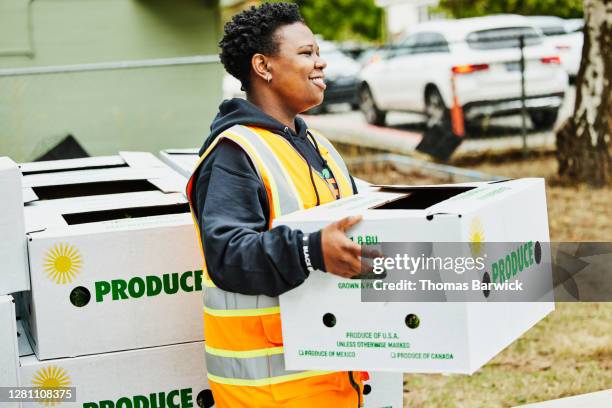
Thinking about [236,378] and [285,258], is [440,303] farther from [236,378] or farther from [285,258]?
[236,378]

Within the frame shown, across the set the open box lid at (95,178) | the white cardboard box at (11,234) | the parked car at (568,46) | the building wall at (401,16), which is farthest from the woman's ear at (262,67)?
the building wall at (401,16)

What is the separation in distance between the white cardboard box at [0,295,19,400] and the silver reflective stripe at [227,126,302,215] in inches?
33.1

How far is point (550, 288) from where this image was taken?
9.07ft

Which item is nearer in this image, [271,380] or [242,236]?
[242,236]

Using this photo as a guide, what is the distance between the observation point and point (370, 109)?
14445 millimetres

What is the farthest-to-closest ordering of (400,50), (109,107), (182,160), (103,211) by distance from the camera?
(400,50), (109,107), (182,160), (103,211)

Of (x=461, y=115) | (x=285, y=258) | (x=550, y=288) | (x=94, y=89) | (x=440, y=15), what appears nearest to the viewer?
(x=285, y=258)

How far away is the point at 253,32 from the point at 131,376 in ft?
3.68

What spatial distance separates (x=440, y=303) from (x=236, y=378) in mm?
604

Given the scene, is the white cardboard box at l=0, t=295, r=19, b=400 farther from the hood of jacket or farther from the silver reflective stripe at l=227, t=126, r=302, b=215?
the silver reflective stripe at l=227, t=126, r=302, b=215

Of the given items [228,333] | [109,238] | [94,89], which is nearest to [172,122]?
[94,89]

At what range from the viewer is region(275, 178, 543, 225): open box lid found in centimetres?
233

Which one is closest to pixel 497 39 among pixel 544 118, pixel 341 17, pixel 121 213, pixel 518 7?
pixel 544 118

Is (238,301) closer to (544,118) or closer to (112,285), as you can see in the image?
(112,285)
